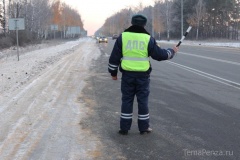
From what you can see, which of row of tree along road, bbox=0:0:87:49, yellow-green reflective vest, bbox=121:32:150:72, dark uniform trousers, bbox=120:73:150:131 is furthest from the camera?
row of tree along road, bbox=0:0:87:49

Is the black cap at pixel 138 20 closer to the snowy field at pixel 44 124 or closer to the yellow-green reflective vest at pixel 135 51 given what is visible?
the yellow-green reflective vest at pixel 135 51

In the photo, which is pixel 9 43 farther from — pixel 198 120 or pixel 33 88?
pixel 198 120

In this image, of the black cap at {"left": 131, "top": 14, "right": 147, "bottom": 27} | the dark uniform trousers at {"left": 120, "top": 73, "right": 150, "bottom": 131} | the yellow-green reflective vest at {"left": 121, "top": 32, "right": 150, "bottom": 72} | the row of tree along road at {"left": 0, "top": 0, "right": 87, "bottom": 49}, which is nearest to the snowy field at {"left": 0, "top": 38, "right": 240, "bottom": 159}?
the dark uniform trousers at {"left": 120, "top": 73, "right": 150, "bottom": 131}

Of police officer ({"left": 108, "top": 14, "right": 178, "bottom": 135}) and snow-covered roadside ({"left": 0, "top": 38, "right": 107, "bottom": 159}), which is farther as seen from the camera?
police officer ({"left": 108, "top": 14, "right": 178, "bottom": 135})

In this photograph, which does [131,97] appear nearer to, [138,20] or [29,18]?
[138,20]

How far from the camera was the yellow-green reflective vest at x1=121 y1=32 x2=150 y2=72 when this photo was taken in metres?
5.63

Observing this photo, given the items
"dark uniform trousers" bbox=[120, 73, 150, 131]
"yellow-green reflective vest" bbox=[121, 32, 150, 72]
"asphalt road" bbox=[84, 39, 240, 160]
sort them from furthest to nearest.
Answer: "dark uniform trousers" bbox=[120, 73, 150, 131] → "yellow-green reflective vest" bbox=[121, 32, 150, 72] → "asphalt road" bbox=[84, 39, 240, 160]

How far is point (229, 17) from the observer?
239 ft

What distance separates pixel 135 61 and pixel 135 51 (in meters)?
0.16

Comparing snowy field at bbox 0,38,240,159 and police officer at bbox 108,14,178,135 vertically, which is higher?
police officer at bbox 108,14,178,135

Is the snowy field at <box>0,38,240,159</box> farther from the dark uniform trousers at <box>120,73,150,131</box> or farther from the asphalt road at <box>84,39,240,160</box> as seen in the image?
the dark uniform trousers at <box>120,73,150,131</box>

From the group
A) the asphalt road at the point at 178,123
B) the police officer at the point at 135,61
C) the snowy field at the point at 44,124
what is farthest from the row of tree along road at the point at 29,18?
the police officer at the point at 135,61

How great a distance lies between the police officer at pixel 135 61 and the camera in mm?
5645

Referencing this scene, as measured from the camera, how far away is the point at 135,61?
18.7 ft
